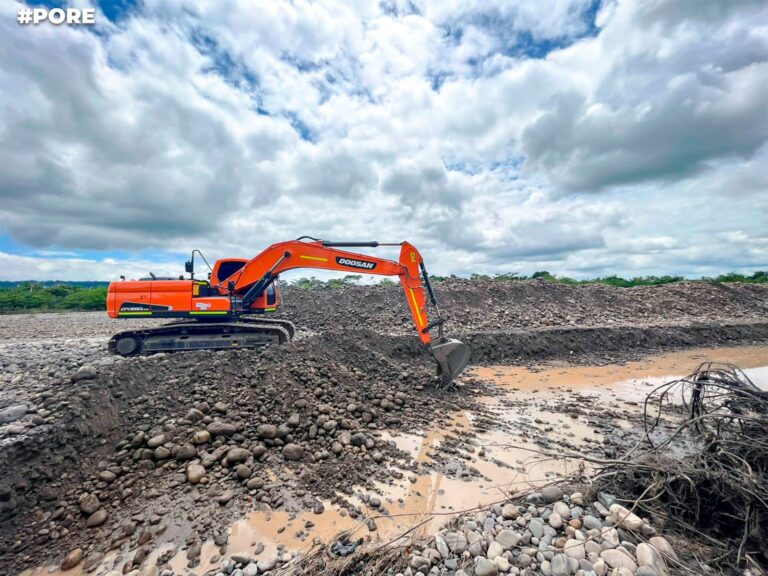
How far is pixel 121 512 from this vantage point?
143 inches

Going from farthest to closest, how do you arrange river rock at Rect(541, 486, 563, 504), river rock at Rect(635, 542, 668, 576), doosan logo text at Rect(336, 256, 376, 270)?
doosan logo text at Rect(336, 256, 376, 270), river rock at Rect(541, 486, 563, 504), river rock at Rect(635, 542, 668, 576)

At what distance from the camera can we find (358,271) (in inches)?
299

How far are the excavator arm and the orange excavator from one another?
0.07 feet

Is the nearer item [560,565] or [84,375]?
[560,565]

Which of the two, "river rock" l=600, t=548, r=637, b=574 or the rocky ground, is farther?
the rocky ground

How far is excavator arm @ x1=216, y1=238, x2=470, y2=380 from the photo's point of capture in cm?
699

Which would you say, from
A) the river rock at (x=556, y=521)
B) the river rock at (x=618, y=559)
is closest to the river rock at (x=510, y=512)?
the river rock at (x=556, y=521)

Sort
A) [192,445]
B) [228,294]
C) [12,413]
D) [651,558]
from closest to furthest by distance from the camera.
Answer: [651,558]
[12,413]
[192,445]
[228,294]

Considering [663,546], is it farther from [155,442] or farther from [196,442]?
[155,442]

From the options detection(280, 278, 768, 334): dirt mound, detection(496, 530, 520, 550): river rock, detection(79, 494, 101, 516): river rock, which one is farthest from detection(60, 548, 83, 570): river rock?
detection(280, 278, 768, 334): dirt mound

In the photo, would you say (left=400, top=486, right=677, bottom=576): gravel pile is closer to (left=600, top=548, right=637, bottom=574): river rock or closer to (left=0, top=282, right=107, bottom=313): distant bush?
(left=600, top=548, right=637, bottom=574): river rock

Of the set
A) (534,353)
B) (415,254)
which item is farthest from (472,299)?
(415,254)

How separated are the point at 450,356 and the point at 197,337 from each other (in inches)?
243

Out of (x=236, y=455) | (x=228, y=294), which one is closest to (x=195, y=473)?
(x=236, y=455)
